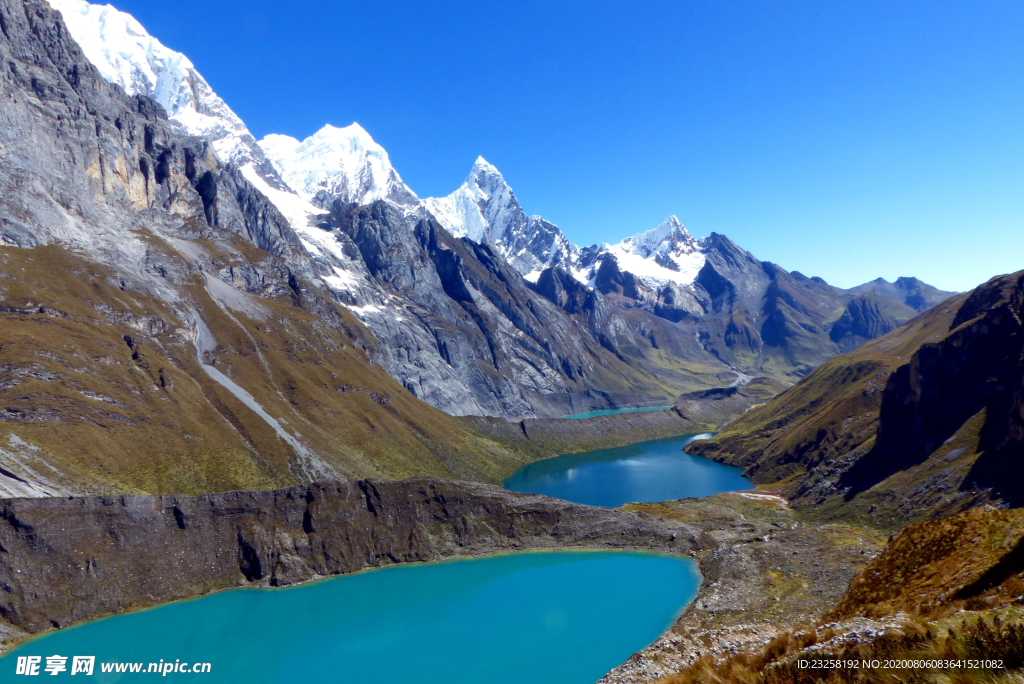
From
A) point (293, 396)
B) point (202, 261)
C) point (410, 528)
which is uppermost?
point (202, 261)

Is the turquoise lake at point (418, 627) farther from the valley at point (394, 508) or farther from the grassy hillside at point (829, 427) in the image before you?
the grassy hillside at point (829, 427)

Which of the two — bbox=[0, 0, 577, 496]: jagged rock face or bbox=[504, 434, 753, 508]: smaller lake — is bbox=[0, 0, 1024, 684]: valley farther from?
bbox=[504, 434, 753, 508]: smaller lake

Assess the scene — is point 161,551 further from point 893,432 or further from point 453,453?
point 893,432

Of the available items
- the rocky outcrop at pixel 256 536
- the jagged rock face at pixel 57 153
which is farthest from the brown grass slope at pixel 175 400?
the jagged rock face at pixel 57 153

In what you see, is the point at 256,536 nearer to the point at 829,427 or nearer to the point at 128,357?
the point at 128,357

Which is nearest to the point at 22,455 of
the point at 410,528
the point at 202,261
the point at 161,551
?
the point at 161,551

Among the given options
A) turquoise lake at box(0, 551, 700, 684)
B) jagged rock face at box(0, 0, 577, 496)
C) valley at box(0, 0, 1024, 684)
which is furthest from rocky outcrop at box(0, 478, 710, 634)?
jagged rock face at box(0, 0, 577, 496)
